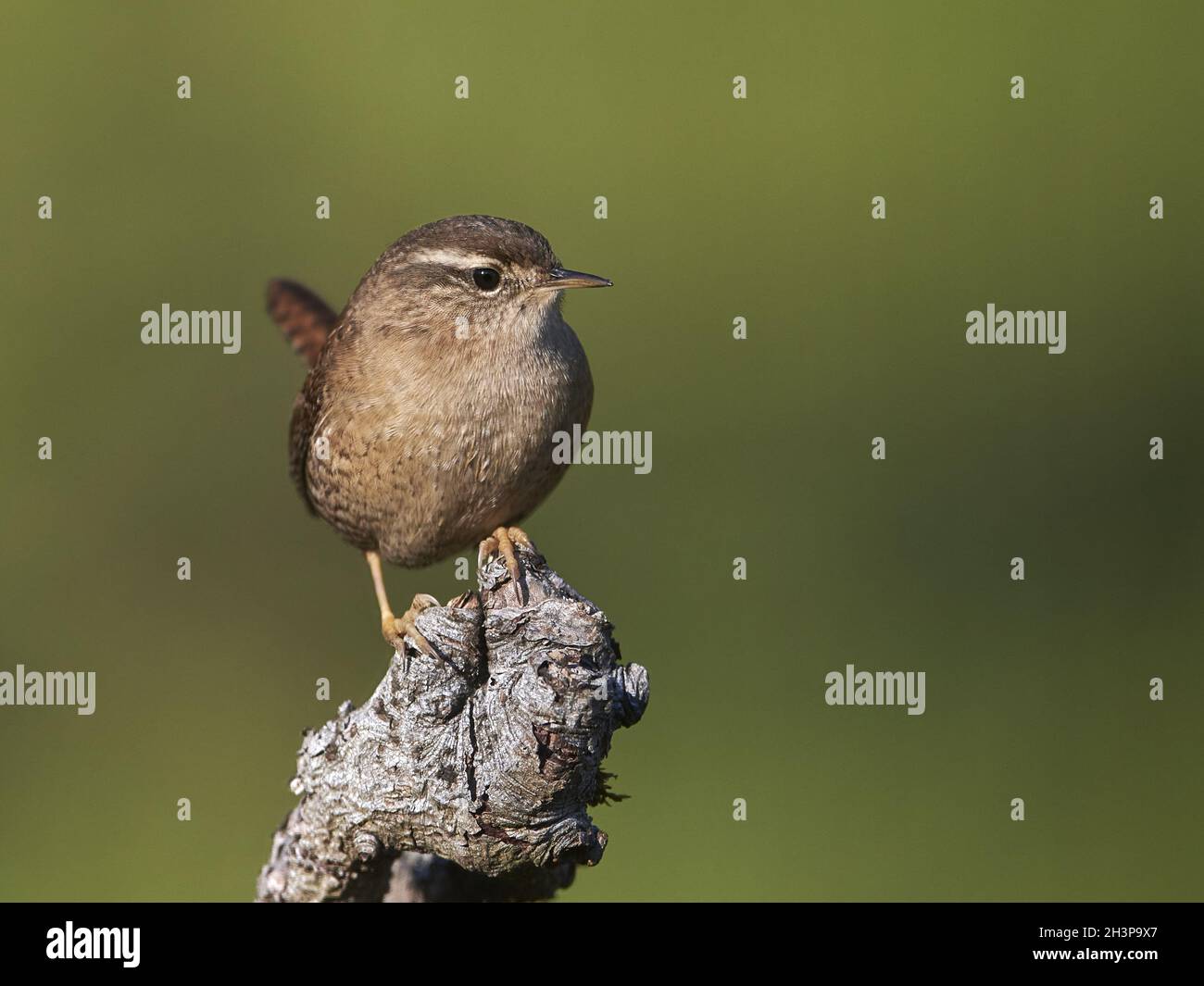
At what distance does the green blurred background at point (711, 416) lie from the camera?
282 inches

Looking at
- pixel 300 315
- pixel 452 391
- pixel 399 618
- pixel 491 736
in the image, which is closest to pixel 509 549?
pixel 491 736

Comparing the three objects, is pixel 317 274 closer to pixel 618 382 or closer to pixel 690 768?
pixel 618 382

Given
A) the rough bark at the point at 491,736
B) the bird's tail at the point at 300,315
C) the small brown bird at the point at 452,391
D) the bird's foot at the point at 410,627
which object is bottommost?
the rough bark at the point at 491,736

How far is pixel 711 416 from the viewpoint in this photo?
7.97 metres

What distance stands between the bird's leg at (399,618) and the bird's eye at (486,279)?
1.06m

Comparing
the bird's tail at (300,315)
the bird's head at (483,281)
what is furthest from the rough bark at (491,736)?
the bird's tail at (300,315)

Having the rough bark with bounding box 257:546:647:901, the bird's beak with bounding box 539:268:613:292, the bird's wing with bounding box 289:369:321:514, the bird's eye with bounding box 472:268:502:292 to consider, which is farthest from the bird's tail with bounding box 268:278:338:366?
the rough bark with bounding box 257:546:647:901

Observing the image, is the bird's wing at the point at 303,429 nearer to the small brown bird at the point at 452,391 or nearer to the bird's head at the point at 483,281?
the small brown bird at the point at 452,391

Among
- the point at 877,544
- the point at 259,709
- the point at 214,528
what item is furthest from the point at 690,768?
the point at 214,528

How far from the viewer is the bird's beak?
448 centimetres

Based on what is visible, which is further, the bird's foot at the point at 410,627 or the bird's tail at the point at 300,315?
the bird's tail at the point at 300,315

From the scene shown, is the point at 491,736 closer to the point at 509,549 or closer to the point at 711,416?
the point at 509,549

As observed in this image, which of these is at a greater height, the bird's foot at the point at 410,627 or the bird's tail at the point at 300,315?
the bird's tail at the point at 300,315

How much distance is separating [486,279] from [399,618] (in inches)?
44.8
